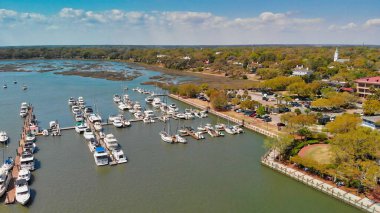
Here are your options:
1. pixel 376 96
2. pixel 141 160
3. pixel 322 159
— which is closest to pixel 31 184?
pixel 141 160

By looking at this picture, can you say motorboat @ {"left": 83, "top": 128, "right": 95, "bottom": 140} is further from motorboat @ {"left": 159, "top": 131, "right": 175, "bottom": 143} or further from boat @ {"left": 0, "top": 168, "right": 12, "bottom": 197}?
boat @ {"left": 0, "top": 168, "right": 12, "bottom": 197}

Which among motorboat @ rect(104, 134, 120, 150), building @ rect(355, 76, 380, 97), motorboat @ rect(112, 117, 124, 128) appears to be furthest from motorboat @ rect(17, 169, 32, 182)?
building @ rect(355, 76, 380, 97)

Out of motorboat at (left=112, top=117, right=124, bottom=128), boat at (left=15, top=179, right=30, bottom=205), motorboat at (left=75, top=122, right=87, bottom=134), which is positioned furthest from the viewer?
Answer: motorboat at (left=112, top=117, right=124, bottom=128)

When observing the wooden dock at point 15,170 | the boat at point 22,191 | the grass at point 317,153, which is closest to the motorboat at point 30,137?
the wooden dock at point 15,170

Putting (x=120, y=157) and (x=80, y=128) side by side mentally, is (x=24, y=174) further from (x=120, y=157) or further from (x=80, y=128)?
(x=80, y=128)

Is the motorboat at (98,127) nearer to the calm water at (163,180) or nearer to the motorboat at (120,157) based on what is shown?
the calm water at (163,180)

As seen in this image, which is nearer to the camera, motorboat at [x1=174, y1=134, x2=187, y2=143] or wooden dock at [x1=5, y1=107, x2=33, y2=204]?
wooden dock at [x1=5, y1=107, x2=33, y2=204]

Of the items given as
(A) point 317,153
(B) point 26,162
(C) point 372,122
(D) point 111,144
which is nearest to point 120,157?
(D) point 111,144

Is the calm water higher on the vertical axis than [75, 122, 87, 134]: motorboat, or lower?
lower
